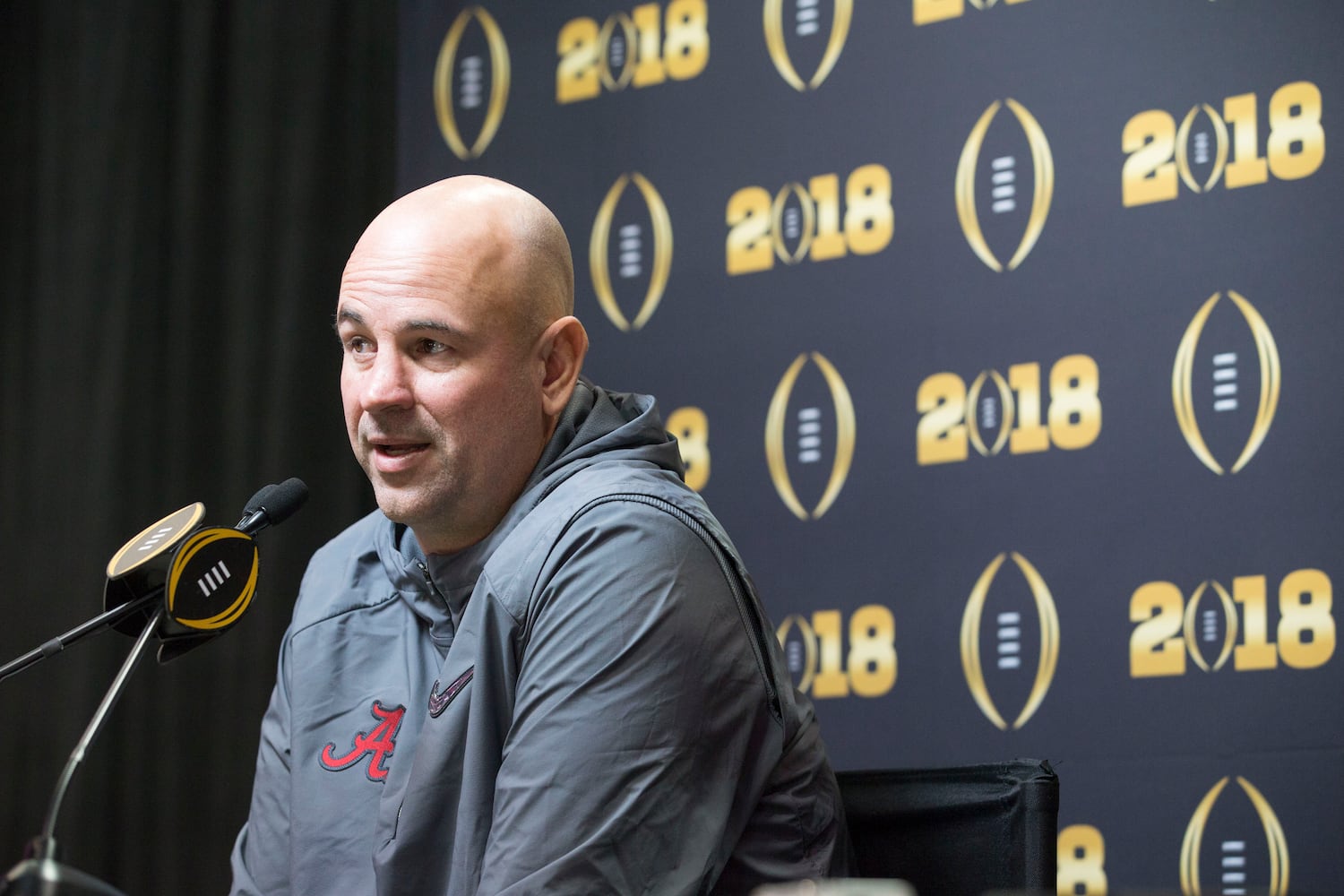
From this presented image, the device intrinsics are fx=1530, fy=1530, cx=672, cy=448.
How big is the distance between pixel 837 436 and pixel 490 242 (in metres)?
0.86

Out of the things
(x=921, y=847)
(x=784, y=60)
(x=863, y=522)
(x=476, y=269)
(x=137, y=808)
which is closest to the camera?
(x=921, y=847)

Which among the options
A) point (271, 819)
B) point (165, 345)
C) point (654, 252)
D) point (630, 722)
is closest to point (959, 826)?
point (630, 722)

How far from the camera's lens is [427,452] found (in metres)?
1.71

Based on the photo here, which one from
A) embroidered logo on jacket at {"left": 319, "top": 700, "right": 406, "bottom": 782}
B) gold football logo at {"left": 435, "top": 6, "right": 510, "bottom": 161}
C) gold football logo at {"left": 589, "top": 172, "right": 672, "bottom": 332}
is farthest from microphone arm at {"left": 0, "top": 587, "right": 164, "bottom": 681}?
gold football logo at {"left": 435, "top": 6, "right": 510, "bottom": 161}

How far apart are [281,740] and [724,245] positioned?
46.2 inches

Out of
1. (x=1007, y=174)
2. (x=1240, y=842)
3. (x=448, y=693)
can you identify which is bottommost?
(x=1240, y=842)

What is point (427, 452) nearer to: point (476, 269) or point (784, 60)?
point (476, 269)

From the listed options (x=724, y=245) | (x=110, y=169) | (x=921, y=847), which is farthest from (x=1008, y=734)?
(x=110, y=169)

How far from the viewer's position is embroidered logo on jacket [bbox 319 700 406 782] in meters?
1.67

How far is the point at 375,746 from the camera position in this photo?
1.69m

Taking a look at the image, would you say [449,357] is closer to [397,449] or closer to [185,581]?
[397,449]

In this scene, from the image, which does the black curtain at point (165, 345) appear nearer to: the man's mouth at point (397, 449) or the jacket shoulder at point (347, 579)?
the jacket shoulder at point (347, 579)

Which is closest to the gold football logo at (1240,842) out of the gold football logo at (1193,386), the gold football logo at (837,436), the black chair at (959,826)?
the gold football logo at (1193,386)

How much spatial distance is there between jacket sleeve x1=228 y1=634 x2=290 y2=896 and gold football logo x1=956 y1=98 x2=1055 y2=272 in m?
1.21
